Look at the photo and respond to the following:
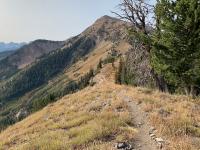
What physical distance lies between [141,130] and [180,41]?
66.0ft

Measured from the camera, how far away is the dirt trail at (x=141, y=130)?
48.2 feet

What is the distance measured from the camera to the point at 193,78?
121 feet

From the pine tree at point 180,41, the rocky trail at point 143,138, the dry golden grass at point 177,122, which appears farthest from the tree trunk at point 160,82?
the rocky trail at point 143,138

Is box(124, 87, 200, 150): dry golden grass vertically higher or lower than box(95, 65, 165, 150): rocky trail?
higher

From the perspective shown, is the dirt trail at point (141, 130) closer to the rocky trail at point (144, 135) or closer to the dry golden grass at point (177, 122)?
the rocky trail at point (144, 135)

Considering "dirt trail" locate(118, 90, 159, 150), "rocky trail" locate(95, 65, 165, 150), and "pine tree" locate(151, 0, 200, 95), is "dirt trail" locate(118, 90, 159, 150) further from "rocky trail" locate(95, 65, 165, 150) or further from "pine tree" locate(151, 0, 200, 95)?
"pine tree" locate(151, 0, 200, 95)

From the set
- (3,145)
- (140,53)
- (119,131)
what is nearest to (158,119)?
(119,131)

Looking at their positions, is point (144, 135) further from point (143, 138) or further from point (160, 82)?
point (160, 82)

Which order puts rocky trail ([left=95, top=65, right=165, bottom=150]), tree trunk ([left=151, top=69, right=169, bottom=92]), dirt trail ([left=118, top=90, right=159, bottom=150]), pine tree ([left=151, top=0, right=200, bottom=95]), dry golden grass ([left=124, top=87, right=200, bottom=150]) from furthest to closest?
1. tree trunk ([left=151, top=69, right=169, bottom=92])
2. pine tree ([left=151, top=0, right=200, bottom=95])
3. dirt trail ([left=118, top=90, right=159, bottom=150])
4. rocky trail ([left=95, top=65, right=165, bottom=150])
5. dry golden grass ([left=124, top=87, right=200, bottom=150])

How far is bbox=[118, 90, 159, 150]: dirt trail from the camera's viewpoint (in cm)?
1470

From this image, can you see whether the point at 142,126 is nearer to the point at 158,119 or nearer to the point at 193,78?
the point at 158,119

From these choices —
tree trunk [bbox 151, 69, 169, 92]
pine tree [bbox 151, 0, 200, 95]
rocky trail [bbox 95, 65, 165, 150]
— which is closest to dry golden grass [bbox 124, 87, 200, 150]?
rocky trail [bbox 95, 65, 165, 150]

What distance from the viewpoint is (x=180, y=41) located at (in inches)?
1410

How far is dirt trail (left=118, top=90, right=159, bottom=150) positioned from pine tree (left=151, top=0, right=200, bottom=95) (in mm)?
12882
